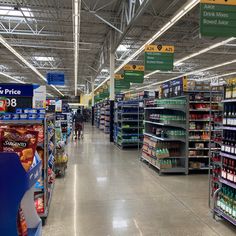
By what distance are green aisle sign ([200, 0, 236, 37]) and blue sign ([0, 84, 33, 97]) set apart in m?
3.77

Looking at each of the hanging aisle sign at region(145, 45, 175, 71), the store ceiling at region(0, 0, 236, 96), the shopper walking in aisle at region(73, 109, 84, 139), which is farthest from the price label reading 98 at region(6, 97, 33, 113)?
the shopper walking in aisle at region(73, 109, 84, 139)

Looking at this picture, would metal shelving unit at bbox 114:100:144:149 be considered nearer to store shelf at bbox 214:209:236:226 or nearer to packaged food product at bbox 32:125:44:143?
store shelf at bbox 214:209:236:226

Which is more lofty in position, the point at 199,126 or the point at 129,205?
the point at 199,126

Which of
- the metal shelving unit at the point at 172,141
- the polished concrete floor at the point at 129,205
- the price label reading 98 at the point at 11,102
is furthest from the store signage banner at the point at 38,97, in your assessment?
the metal shelving unit at the point at 172,141

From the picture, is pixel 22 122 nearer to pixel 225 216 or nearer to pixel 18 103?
pixel 18 103

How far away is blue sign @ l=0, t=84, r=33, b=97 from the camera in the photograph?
13.5ft

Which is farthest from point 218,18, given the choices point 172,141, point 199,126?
point 172,141

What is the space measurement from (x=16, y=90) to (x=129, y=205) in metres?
2.74

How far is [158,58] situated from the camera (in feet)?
37.2

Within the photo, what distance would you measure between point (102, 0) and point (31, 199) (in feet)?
33.8

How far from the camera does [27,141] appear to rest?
4.79ft

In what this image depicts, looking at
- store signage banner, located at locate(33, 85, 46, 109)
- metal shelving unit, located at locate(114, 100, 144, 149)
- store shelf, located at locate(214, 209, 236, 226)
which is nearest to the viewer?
store shelf, located at locate(214, 209, 236, 226)

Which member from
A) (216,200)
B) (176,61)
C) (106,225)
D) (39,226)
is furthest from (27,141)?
(176,61)

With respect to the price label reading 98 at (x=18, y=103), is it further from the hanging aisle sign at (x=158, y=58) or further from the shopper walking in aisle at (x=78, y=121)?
the shopper walking in aisle at (x=78, y=121)
